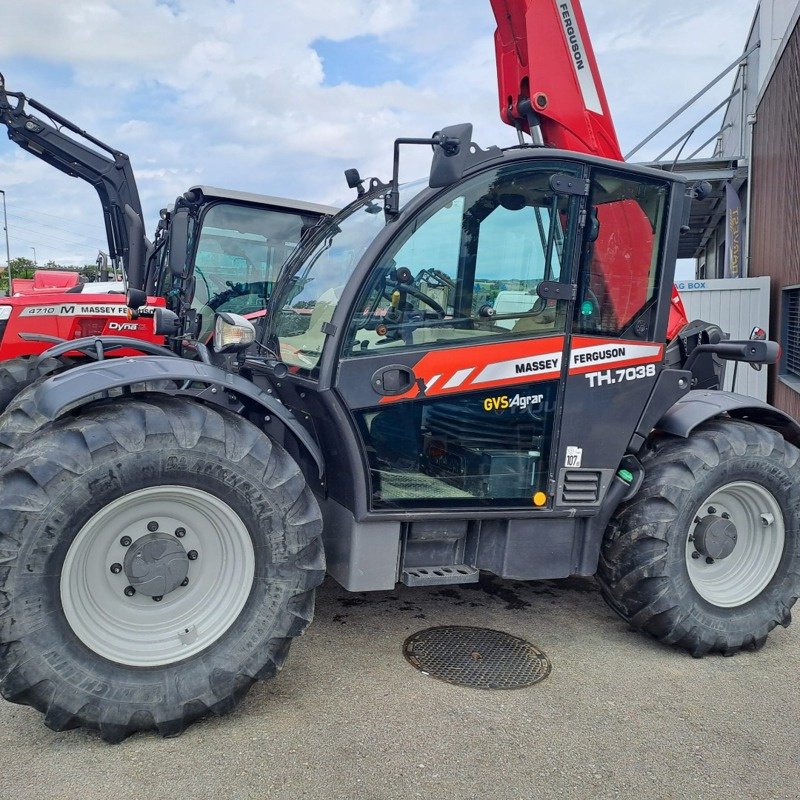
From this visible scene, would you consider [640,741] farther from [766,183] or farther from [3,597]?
[766,183]

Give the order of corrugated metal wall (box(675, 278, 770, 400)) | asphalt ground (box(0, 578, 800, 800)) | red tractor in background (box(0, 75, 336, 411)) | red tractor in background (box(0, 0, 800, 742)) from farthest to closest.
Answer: corrugated metal wall (box(675, 278, 770, 400)) < red tractor in background (box(0, 75, 336, 411)) < red tractor in background (box(0, 0, 800, 742)) < asphalt ground (box(0, 578, 800, 800))

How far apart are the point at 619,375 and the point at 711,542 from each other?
3.51ft

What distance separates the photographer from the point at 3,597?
8.95 ft

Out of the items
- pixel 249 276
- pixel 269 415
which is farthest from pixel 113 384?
pixel 249 276

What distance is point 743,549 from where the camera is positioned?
165 inches

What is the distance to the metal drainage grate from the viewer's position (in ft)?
11.7

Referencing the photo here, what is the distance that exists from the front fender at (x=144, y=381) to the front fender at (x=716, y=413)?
1915 mm

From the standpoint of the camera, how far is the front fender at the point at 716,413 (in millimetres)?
4000

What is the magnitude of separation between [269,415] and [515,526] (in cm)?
133

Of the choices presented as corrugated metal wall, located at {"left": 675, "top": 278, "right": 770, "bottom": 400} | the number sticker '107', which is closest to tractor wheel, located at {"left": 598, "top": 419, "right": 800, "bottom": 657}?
the number sticker '107'

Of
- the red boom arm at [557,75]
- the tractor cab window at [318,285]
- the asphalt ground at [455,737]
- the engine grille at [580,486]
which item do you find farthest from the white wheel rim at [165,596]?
the red boom arm at [557,75]

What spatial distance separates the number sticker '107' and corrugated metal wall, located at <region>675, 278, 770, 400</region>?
24.6 feet

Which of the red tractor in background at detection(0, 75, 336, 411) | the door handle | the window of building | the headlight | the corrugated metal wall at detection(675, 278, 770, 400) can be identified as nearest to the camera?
the door handle

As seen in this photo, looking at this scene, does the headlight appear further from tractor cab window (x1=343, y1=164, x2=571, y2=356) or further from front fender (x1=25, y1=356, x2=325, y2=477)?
tractor cab window (x1=343, y1=164, x2=571, y2=356)
